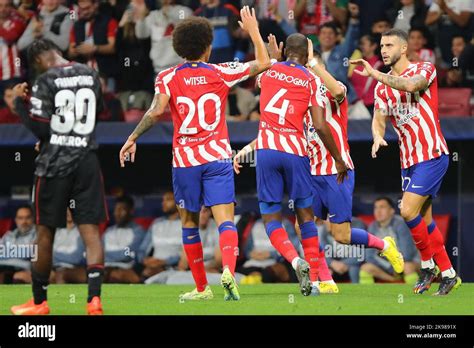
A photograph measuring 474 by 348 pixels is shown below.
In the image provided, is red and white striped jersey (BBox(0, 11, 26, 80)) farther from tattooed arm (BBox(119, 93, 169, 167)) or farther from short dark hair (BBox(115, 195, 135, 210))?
tattooed arm (BBox(119, 93, 169, 167))

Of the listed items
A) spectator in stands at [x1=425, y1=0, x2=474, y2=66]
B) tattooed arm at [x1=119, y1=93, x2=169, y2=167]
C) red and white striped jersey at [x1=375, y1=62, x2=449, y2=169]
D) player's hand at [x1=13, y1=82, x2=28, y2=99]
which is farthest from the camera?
spectator in stands at [x1=425, y1=0, x2=474, y2=66]

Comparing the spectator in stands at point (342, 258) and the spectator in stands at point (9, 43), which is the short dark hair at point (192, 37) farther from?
the spectator in stands at point (9, 43)

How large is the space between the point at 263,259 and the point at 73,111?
643 centimetres

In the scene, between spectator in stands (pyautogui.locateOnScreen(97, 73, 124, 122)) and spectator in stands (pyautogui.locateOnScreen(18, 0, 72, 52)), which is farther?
spectator in stands (pyautogui.locateOnScreen(18, 0, 72, 52))

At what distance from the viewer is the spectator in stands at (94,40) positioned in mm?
15273

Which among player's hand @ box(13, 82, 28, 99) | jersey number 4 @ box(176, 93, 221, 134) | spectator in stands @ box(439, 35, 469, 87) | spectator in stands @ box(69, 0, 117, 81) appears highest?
spectator in stands @ box(69, 0, 117, 81)

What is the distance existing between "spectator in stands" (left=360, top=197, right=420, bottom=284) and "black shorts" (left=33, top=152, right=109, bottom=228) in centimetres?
630

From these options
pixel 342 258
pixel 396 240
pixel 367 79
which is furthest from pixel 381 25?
pixel 342 258

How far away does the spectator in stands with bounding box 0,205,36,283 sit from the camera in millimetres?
14469

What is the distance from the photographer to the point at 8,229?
14898mm

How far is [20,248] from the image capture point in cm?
1451

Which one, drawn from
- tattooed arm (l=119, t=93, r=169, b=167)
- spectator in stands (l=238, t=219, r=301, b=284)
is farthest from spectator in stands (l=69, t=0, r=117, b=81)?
tattooed arm (l=119, t=93, r=169, b=167)

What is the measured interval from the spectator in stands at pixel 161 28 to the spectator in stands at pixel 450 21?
10.5ft

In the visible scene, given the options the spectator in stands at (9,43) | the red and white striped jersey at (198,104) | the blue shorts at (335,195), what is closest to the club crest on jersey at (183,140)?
the red and white striped jersey at (198,104)
